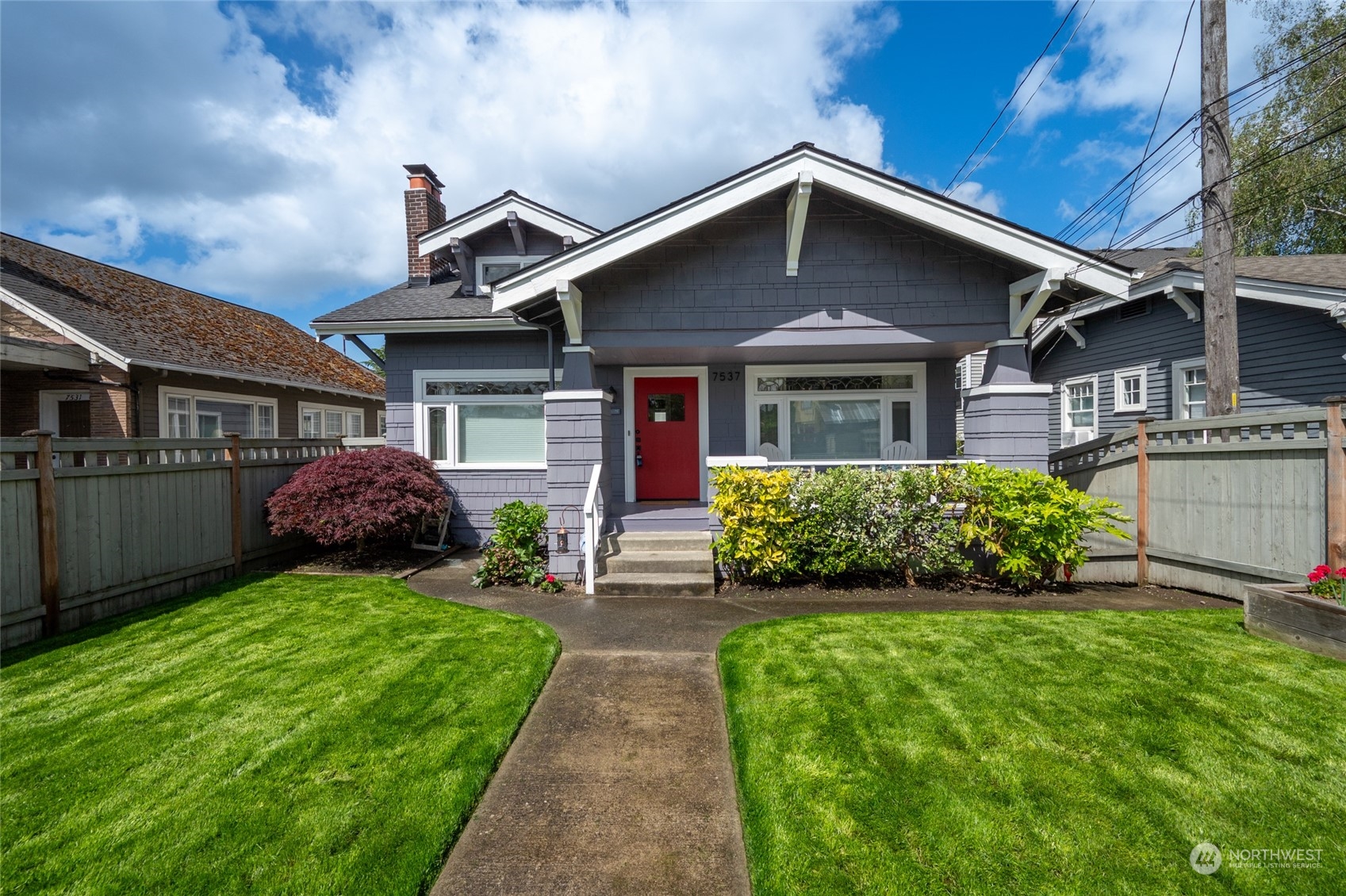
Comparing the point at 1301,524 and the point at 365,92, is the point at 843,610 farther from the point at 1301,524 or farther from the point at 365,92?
the point at 365,92

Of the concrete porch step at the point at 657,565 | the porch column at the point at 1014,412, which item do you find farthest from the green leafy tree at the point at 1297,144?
the concrete porch step at the point at 657,565

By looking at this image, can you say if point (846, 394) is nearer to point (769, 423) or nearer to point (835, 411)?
point (835, 411)

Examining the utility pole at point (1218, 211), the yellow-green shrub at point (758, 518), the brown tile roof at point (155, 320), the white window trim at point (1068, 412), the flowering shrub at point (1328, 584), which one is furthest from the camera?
the white window trim at point (1068, 412)

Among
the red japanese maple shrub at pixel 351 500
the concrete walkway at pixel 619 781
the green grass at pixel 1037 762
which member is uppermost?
the red japanese maple shrub at pixel 351 500

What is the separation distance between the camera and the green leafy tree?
15.4 metres

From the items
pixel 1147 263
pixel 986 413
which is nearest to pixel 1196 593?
pixel 986 413

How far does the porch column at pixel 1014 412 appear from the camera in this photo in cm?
648

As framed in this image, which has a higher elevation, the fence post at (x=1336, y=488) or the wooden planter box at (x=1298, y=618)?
the fence post at (x=1336, y=488)

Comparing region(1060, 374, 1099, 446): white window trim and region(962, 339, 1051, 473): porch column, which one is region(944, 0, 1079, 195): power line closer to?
region(962, 339, 1051, 473): porch column

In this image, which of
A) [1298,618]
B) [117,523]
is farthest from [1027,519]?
[117,523]

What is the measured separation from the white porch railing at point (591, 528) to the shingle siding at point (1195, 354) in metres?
5.47

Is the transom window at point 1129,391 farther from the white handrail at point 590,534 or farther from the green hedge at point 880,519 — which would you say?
the white handrail at point 590,534

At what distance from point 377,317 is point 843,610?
773 cm

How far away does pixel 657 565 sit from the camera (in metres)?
6.43
